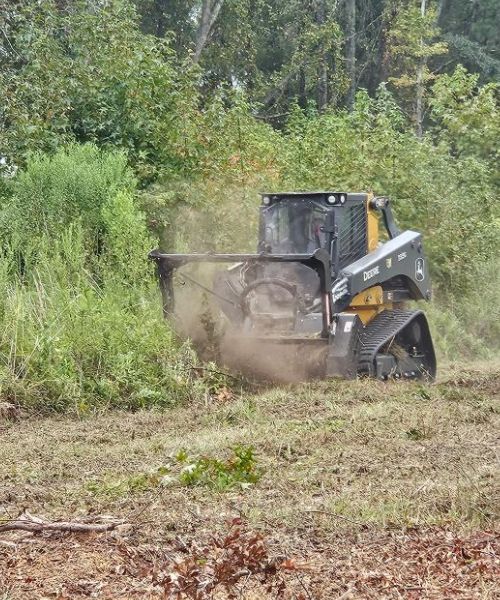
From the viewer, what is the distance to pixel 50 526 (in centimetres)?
574

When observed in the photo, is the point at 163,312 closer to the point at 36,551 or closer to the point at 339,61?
the point at 36,551

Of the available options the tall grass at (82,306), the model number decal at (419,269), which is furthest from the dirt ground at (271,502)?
the model number decal at (419,269)

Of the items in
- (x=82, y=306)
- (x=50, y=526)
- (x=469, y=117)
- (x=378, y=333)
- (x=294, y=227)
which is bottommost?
(x=50, y=526)

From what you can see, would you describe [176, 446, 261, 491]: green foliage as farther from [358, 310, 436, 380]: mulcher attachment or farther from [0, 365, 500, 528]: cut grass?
[358, 310, 436, 380]: mulcher attachment

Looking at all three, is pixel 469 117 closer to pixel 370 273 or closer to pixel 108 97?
pixel 108 97

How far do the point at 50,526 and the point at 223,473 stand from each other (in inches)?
71.9

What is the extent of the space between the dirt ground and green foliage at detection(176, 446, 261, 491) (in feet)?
0.17

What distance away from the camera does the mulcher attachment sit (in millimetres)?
13469

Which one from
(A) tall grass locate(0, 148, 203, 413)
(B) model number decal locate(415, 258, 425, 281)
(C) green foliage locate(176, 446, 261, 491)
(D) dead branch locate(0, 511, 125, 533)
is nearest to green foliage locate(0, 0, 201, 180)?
(A) tall grass locate(0, 148, 203, 413)

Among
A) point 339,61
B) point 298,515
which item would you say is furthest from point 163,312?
point 339,61

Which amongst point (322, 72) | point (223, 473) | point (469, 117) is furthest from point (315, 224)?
point (322, 72)

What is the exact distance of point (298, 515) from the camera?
640 centimetres

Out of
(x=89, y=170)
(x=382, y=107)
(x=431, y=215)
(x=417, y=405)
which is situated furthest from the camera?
(x=382, y=107)

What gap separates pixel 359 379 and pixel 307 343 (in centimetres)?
70
